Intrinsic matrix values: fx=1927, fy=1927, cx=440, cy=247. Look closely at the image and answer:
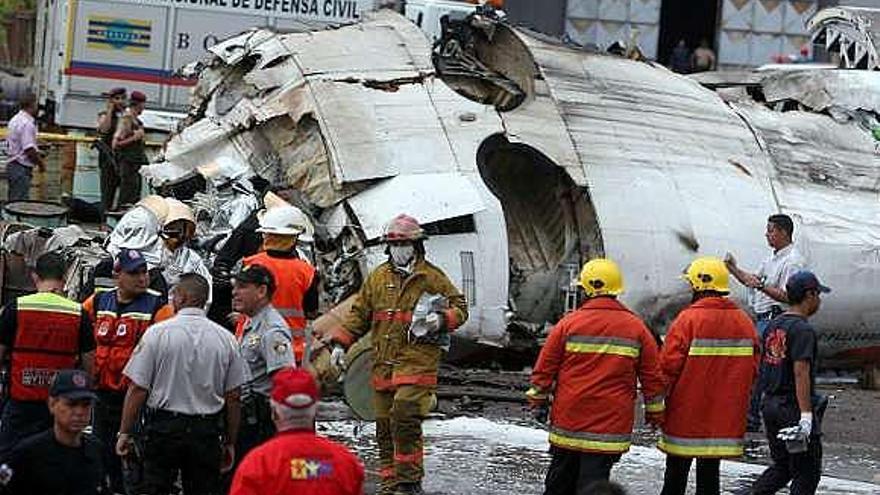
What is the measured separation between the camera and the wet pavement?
36.0 feet

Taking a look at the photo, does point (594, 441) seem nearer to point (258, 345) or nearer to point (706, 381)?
point (706, 381)

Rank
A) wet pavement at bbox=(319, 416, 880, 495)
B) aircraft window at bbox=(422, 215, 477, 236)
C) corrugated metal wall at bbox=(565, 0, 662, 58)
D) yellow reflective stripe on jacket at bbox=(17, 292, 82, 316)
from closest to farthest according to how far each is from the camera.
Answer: yellow reflective stripe on jacket at bbox=(17, 292, 82, 316) < wet pavement at bbox=(319, 416, 880, 495) < aircraft window at bbox=(422, 215, 477, 236) < corrugated metal wall at bbox=(565, 0, 662, 58)

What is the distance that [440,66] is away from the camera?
47.9ft

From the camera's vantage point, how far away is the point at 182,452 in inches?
342

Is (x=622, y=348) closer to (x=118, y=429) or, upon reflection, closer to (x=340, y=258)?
(x=118, y=429)

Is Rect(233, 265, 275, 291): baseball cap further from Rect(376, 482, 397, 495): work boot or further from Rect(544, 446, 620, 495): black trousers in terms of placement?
Rect(544, 446, 620, 495): black trousers

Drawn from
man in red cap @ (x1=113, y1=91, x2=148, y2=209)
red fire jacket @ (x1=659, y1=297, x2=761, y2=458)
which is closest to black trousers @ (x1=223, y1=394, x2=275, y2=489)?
red fire jacket @ (x1=659, y1=297, x2=761, y2=458)

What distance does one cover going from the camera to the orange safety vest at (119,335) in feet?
31.1

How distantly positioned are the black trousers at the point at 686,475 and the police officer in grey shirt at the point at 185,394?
229cm

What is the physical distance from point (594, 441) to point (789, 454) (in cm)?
138

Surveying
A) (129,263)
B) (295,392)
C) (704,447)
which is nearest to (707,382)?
(704,447)

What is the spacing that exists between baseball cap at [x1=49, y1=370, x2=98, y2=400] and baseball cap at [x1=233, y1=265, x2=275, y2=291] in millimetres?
1959

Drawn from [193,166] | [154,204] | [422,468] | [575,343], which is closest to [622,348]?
[575,343]

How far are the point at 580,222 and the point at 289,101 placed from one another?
231cm
